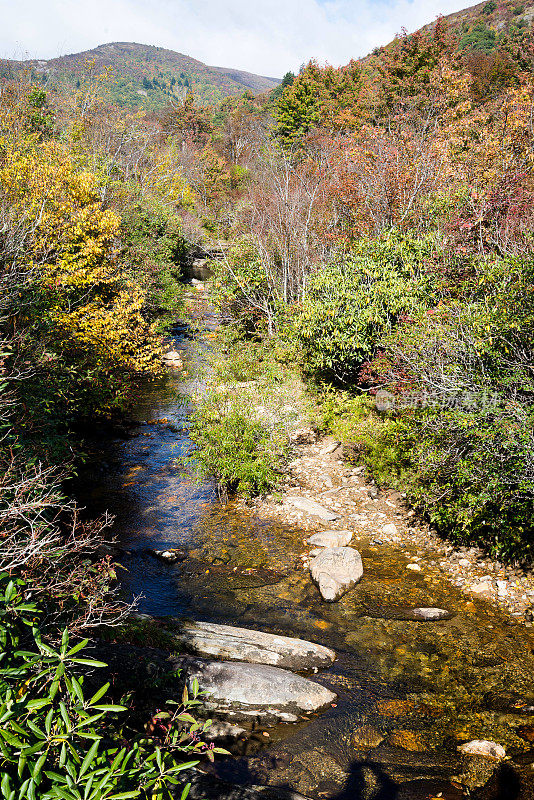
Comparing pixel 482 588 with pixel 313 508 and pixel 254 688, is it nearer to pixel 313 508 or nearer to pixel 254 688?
pixel 313 508

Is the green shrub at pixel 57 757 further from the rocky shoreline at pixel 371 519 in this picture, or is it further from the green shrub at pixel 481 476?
the rocky shoreline at pixel 371 519

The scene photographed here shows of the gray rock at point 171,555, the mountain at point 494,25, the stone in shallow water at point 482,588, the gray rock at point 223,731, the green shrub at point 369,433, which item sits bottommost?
the gray rock at point 171,555

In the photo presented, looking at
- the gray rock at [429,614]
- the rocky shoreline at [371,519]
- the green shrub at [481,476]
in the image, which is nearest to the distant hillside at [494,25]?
the rocky shoreline at [371,519]

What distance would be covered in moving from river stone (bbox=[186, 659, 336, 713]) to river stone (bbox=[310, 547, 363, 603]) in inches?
71.8

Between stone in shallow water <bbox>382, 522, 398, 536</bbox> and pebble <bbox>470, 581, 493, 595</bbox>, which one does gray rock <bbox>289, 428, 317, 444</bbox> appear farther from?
pebble <bbox>470, 581, 493, 595</bbox>

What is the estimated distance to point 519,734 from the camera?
4.69 metres

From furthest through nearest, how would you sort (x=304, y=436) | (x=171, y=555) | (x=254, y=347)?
(x=254, y=347)
(x=304, y=436)
(x=171, y=555)

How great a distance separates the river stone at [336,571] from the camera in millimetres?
7113

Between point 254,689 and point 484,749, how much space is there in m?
2.28

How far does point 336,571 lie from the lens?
7.39 metres

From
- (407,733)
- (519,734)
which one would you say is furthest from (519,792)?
(407,733)

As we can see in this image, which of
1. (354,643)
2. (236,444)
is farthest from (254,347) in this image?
(354,643)

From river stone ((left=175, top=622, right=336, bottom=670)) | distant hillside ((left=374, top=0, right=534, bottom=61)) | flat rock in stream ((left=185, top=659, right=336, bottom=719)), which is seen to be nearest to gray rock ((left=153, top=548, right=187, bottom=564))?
river stone ((left=175, top=622, right=336, bottom=670))

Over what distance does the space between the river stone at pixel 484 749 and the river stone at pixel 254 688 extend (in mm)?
1397
